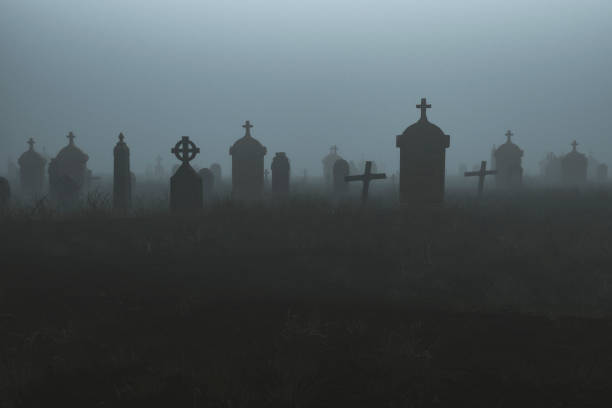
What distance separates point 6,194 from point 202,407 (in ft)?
32.5

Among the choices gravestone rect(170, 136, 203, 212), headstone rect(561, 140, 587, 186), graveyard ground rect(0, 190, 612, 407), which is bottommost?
graveyard ground rect(0, 190, 612, 407)

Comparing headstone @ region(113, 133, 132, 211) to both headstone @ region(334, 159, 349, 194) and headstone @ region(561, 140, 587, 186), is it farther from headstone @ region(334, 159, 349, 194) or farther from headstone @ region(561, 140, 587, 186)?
headstone @ region(561, 140, 587, 186)

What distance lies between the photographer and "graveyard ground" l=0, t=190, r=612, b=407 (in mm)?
3506

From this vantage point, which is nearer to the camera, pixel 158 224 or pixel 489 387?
pixel 489 387

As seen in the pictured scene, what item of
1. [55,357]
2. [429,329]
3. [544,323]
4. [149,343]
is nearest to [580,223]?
[544,323]

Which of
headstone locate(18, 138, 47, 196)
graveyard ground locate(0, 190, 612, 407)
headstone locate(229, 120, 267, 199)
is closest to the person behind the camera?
graveyard ground locate(0, 190, 612, 407)

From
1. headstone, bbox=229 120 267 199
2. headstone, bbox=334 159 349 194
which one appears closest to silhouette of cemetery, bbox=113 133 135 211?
headstone, bbox=229 120 267 199

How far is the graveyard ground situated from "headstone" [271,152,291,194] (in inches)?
270

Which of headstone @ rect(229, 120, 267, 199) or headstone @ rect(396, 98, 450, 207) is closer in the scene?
headstone @ rect(396, 98, 450, 207)

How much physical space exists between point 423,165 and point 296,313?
321 inches

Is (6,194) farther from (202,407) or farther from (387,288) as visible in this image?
(202,407)

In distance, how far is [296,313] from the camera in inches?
192

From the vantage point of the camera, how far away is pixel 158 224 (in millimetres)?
8641

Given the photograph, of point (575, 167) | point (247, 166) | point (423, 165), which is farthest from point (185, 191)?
point (575, 167)
